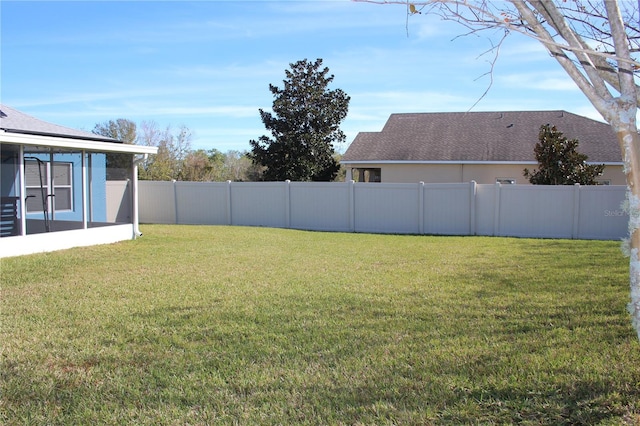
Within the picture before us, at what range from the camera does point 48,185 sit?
45.2ft

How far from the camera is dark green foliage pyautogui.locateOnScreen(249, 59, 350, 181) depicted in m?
24.6

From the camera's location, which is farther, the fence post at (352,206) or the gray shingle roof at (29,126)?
the fence post at (352,206)

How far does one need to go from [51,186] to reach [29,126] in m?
1.66

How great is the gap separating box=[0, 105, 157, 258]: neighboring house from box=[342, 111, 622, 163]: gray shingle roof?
33.0ft

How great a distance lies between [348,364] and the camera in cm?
424

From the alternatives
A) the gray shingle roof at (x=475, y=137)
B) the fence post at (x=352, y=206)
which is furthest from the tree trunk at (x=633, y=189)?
the gray shingle roof at (x=475, y=137)

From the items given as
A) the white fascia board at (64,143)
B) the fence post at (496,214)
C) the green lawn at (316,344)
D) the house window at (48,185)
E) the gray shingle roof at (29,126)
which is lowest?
the green lawn at (316,344)

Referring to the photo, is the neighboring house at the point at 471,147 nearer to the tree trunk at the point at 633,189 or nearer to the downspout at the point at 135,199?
the downspout at the point at 135,199

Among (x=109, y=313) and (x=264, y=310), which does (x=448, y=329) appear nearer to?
(x=264, y=310)

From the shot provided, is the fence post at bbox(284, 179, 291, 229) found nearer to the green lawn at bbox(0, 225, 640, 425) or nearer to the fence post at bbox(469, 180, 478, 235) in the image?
the fence post at bbox(469, 180, 478, 235)

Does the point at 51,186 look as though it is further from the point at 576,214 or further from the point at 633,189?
the point at 576,214

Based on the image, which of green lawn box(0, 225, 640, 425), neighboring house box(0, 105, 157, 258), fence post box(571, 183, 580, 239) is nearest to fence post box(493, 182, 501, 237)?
fence post box(571, 183, 580, 239)

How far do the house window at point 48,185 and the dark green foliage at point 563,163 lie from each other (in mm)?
13667

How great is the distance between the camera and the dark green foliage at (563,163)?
1529 cm
